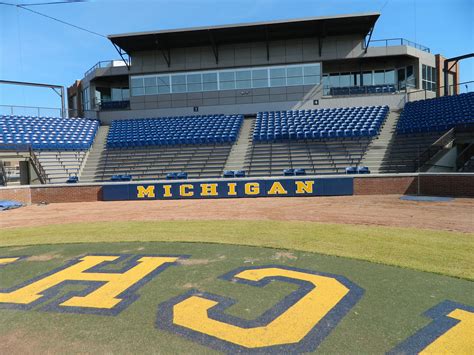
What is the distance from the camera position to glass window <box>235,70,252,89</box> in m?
29.1

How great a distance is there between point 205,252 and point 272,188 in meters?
10.7

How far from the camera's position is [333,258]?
6531mm

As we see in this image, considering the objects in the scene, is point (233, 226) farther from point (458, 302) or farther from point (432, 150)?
point (432, 150)

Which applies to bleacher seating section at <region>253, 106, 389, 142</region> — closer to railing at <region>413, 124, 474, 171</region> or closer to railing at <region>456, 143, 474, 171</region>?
railing at <region>413, 124, 474, 171</region>

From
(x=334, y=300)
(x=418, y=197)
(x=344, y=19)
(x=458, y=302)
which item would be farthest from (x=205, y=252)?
(x=344, y=19)

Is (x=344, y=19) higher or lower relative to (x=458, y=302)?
higher

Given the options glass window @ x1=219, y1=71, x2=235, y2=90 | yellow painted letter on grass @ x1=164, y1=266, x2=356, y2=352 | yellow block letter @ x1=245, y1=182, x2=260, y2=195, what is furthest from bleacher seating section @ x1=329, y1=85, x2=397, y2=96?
yellow painted letter on grass @ x1=164, y1=266, x2=356, y2=352

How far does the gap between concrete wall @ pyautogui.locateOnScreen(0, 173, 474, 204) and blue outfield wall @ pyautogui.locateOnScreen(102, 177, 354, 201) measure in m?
0.74

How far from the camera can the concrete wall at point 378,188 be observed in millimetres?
15031

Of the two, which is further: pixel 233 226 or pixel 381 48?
pixel 381 48

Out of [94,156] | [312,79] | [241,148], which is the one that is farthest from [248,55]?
[94,156]

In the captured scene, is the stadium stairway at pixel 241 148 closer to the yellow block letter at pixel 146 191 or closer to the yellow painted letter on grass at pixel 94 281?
the yellow block letter at pixel 146 191

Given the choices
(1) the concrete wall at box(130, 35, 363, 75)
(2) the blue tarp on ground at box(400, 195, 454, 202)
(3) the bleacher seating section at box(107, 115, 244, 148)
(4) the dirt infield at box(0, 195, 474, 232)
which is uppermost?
(1) the concrete wall at box(130, 35, 363, 75)

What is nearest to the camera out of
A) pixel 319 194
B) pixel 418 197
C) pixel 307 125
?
pixel 418 197
